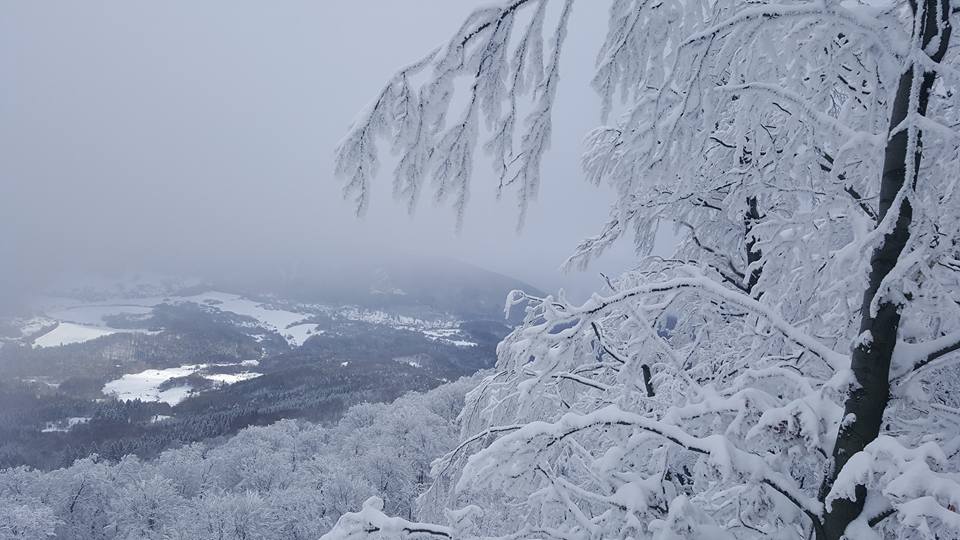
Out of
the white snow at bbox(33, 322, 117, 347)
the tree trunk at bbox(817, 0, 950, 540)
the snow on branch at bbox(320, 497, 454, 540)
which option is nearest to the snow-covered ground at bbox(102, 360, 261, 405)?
the white snow at bbox(33, 322, 117, 347)

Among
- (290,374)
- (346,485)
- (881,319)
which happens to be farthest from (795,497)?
(290,374)

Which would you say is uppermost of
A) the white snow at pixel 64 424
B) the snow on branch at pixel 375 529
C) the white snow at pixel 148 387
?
the snow on branch at pixel 375 529

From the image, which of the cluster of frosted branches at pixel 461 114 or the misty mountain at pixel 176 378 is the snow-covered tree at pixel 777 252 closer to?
the cluster of frosted branches at pixel 461 114

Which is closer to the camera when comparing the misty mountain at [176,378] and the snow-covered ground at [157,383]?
the misty mountain at [176,378]

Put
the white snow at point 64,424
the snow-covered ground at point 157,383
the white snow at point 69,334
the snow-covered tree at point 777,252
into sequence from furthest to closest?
the white snow at point 69,334 < the snow-covered ground at point 157,383 < the white snow at point 64,424 < the snow-covered tree at point 777,252

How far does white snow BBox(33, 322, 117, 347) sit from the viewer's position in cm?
16188

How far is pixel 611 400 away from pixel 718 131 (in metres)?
2.72

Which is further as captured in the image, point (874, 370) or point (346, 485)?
point (346, 485)

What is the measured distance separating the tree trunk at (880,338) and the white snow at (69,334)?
210 metres

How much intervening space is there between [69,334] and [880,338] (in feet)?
767

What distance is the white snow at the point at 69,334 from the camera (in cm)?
16188

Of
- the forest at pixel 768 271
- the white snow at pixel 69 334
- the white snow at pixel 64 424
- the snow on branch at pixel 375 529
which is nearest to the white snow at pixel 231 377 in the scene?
the white snow at pixel 64 424

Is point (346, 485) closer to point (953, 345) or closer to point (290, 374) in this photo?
point (953, 345)

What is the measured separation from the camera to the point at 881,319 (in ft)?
5.82
